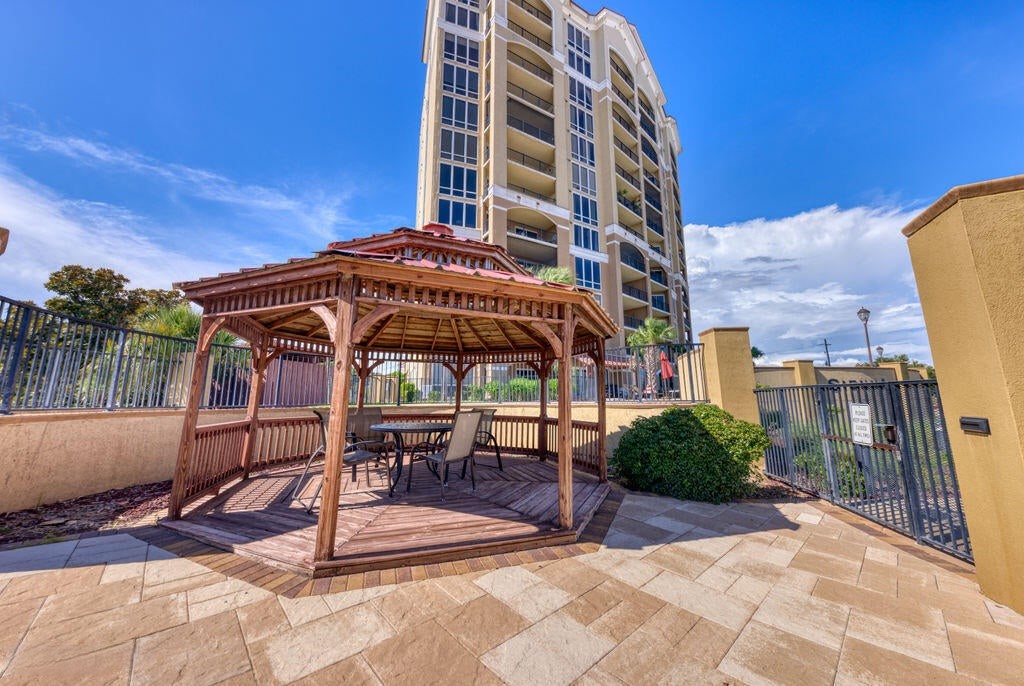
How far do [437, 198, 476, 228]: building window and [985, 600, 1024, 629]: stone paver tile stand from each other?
19.6 meters

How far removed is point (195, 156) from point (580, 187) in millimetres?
20981

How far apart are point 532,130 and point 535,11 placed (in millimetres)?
8859

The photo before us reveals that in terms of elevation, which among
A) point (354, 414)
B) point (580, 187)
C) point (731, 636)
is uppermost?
point (580, 187)

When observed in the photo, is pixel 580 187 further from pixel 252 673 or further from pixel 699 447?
pixel 252 673

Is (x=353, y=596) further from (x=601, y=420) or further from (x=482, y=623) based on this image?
(x=601, y=420)

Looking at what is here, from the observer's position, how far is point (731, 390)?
21.9 feet

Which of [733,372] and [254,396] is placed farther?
[733,372]

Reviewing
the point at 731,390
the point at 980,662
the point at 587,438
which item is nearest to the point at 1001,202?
the point at 980,662

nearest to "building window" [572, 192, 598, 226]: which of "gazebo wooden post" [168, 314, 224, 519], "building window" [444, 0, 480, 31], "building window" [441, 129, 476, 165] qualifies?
"building window" [441, 129, 476, 165]

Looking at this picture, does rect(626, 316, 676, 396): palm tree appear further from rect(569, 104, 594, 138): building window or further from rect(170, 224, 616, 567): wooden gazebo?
rect(569, 104, 594, 138): building window

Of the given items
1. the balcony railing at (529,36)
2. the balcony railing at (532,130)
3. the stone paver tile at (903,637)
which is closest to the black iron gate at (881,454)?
the stone paver tile at (903,637)

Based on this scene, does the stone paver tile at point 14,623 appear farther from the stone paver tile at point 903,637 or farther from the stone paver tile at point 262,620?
the stone paver tile at point 903,637

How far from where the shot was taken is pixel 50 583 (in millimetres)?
Result: 2727

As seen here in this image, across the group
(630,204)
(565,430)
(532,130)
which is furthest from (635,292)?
(565,430)
